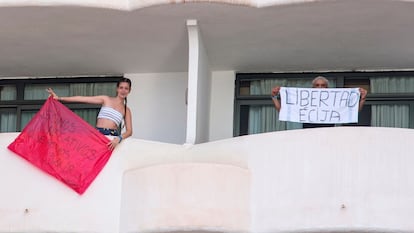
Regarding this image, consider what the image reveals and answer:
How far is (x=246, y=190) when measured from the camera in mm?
14617

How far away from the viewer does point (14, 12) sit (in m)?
15.8

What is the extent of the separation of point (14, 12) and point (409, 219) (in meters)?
6.12

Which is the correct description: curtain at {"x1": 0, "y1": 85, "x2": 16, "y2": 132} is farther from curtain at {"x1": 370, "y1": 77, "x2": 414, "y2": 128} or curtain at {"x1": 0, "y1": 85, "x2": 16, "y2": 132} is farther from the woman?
curtain at {"x1": 370, "y1": 77, "x2": 414, "y2": 128}

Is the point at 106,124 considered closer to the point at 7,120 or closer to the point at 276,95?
the point at 276,95

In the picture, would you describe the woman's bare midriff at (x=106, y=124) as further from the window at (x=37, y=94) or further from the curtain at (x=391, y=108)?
the curtain at (x=391, y=108)

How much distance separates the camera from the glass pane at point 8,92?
1867 cm

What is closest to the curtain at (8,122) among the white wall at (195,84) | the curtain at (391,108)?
the white wall at (195,84)

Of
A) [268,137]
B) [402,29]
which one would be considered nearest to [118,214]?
[268,137]

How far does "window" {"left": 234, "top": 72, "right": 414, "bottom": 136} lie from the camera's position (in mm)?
17391

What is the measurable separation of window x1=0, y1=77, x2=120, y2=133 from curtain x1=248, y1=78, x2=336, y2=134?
2311mm

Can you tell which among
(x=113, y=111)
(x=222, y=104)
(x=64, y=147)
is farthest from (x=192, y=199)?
(x=222, y=104)

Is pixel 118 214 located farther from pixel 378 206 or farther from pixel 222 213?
pixel 378 206

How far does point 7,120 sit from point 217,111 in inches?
139

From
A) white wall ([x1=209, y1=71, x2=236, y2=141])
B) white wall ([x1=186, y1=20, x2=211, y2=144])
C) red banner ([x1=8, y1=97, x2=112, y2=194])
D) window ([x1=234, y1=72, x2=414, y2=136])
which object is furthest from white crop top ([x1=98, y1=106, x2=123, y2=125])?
window ([x1=234, y1=72, x2=414, y2=136])
